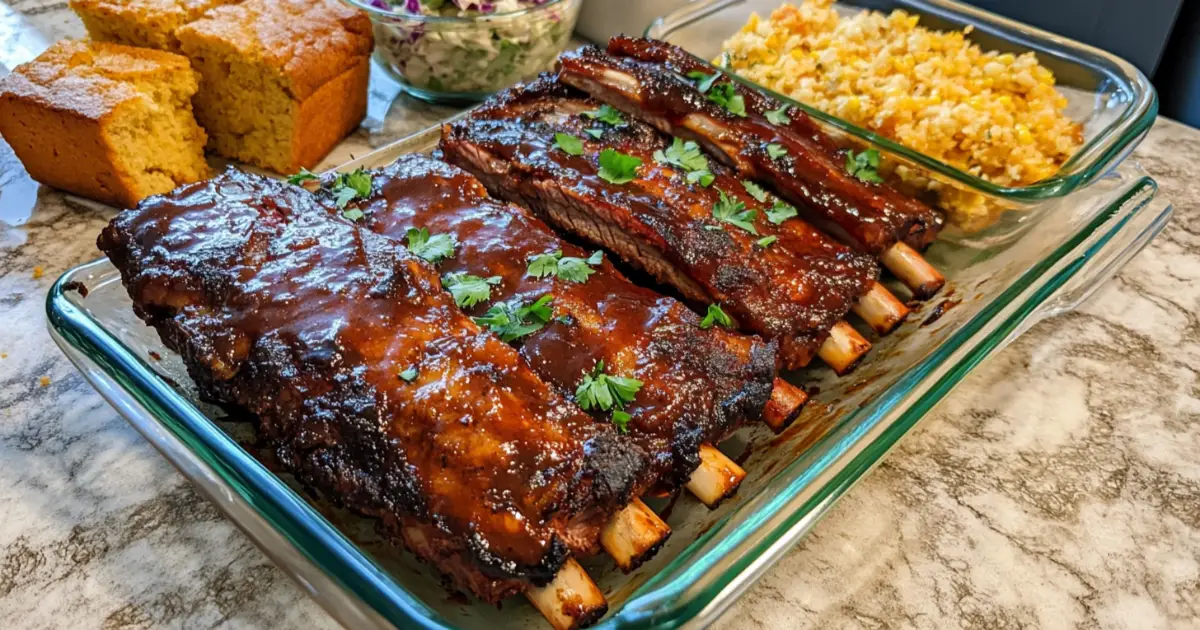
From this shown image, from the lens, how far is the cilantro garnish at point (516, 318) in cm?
154

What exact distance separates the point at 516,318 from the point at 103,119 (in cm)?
149

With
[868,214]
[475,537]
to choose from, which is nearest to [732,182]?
[868,214]

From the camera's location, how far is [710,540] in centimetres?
128

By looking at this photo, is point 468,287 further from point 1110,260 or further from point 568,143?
point 1110,260

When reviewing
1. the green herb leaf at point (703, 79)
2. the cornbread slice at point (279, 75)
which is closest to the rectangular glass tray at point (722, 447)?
the green herb leaf at point (703, 79)

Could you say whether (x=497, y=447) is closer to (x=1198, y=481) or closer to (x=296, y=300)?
(x=296, y=300)

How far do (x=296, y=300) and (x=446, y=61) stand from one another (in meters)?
1.52

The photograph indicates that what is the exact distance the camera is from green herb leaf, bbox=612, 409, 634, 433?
55.1 inches

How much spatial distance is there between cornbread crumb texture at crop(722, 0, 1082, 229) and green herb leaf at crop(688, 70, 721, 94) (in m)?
0.26

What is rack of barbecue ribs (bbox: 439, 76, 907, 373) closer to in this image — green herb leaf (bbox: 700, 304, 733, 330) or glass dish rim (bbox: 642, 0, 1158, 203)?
green herb leaf (bbox: 700, 304, 733, 330)

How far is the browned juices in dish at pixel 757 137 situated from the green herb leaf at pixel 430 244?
71 centimetres

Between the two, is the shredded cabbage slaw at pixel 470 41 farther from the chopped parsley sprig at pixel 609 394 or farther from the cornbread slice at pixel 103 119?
the chopped parsley sprig at pixel 609 394

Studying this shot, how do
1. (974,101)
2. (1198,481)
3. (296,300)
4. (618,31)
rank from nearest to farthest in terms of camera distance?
1. (296,300)
2. (1198,481)
3. (974,101)
4. (618,31)

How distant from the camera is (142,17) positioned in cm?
255
